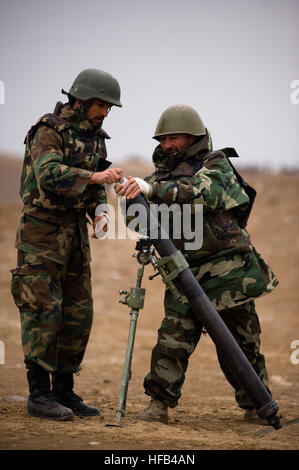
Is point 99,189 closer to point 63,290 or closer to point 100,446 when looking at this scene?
point 63,290

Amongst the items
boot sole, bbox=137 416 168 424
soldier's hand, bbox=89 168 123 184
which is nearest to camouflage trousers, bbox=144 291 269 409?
boot sole, bbox=137 416 168 424

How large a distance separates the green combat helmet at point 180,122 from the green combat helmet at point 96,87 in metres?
0.40

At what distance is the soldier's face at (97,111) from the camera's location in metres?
5.09

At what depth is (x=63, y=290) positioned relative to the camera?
521cm

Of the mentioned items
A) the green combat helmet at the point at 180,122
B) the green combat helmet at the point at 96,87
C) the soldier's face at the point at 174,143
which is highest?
the green combat helmet at the point at 96,87

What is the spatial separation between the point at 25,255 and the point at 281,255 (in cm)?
1177

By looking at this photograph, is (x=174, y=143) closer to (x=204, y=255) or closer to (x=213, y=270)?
(x=204, y=255)

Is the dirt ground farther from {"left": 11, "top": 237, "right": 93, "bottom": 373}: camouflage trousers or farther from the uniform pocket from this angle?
the uniform pocket

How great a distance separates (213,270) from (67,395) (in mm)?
1567

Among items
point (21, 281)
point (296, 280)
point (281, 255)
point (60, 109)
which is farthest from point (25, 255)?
point (281, 255)

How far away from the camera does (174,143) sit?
5223 millimetres

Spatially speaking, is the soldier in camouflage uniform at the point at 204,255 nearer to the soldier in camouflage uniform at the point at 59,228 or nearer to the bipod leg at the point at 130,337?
the bipod leg at the point at 130,337
